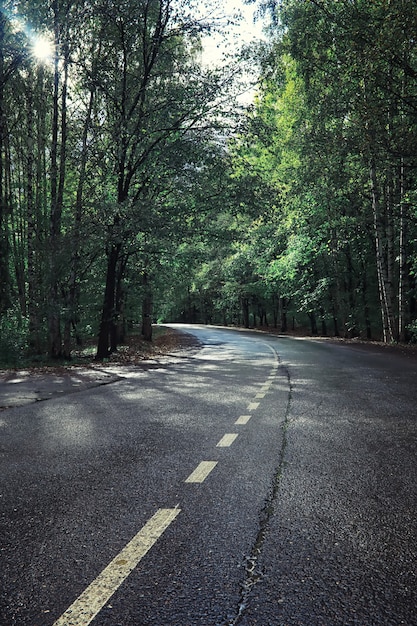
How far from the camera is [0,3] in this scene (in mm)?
16234

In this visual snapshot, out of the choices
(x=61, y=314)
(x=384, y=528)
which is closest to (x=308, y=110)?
(x=61, y=314)

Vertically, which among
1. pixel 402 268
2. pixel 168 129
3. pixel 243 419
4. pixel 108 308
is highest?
pixel 168 129

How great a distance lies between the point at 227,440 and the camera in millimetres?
5699

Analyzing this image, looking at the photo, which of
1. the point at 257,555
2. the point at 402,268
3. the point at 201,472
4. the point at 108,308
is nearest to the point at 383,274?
the point at 402,268

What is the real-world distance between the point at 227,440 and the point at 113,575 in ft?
10.4

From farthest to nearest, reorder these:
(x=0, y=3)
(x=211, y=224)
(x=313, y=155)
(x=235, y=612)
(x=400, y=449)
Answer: (x=313, y=155)
(x=211, y=224)
(x=0, y=3)
(x=400, y=449)
(x=235, y=612)

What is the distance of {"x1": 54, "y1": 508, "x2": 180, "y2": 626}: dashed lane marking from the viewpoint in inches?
88.4

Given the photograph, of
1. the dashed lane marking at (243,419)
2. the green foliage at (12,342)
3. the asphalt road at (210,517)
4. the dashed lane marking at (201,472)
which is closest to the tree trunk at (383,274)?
the green foliage at (12,342)

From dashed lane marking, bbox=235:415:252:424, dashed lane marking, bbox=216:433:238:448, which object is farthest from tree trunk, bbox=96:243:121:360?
dashed lane marking, bbox=216:433:238:448

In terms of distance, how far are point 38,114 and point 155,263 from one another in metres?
9.41

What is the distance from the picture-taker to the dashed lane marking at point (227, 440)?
548 cm

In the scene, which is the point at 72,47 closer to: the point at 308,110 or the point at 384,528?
the point at 308,110

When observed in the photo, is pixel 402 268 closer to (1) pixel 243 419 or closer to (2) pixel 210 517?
(1) pixel 243 419

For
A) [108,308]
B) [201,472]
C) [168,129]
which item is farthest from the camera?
[108,308]
